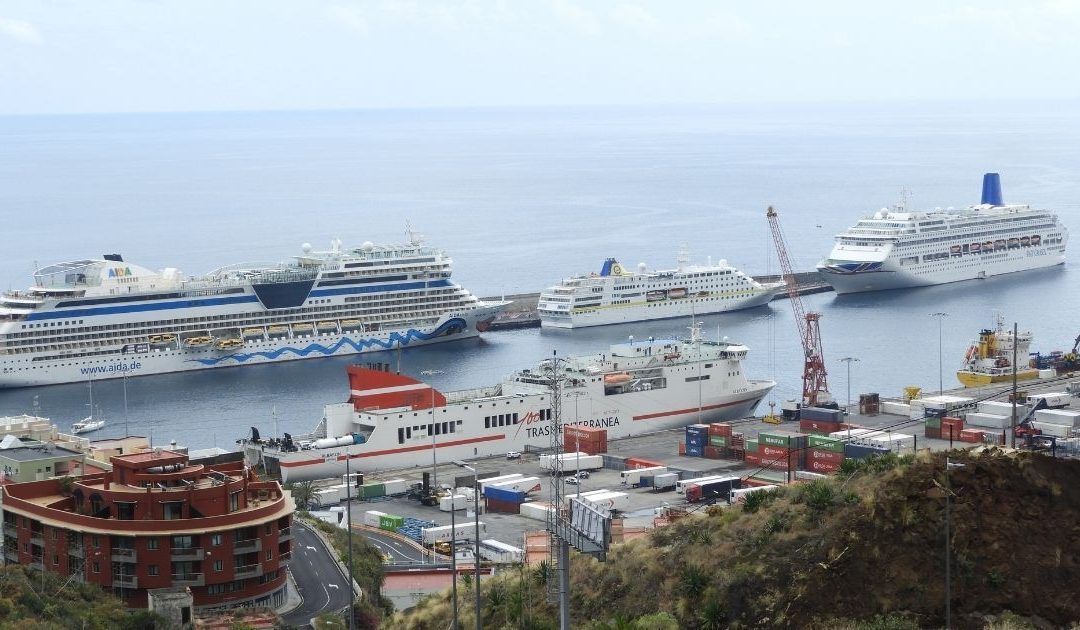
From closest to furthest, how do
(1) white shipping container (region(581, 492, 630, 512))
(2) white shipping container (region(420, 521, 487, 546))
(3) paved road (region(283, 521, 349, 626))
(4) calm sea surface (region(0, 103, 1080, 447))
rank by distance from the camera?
1. (3) paved road (region(283, 521, 349, 626))
2. (2) white shipping container (region(420, 521, 487, 546))
3. (1) white shipping container (region(581, 492, 630, 512))
4. (4) calm sea surface (region(0, 103, 1080, 447))

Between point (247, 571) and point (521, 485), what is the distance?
11916 mm

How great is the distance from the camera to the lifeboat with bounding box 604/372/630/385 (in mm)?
42094

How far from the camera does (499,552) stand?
27.5m

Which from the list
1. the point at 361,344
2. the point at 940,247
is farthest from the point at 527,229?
the point at 361,344

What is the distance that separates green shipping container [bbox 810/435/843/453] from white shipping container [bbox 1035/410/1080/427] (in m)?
4.14

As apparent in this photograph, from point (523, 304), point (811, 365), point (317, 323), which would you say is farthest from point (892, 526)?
point (523, 304)

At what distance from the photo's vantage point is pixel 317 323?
202 feet

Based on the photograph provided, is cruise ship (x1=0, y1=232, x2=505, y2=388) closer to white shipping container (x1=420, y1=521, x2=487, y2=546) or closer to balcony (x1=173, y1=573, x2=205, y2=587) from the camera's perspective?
white shipping container (x1=420, y1=521, x2=487, y2=546)

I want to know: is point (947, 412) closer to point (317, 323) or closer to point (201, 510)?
point (201, 510)

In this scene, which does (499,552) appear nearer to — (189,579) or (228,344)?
(189,579)

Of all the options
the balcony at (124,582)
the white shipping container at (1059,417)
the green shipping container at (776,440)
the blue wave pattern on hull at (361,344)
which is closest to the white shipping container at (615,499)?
the green shipping container at (776,440)

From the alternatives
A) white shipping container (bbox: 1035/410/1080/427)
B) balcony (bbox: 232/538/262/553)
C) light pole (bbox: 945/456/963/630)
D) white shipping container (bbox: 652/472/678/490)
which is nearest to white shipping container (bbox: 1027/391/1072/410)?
white shipping container (bbox: 1035/410/1080/427)

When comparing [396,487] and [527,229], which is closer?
[396,487]

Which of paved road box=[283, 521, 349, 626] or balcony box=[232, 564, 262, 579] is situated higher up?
balcony box=[232, 564, 262, 579]
